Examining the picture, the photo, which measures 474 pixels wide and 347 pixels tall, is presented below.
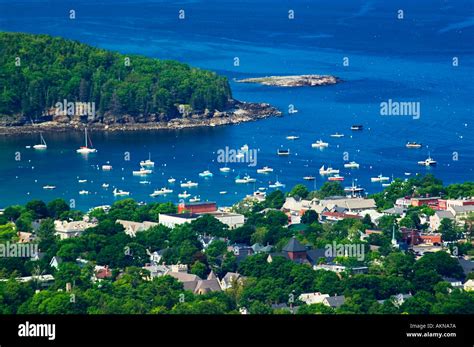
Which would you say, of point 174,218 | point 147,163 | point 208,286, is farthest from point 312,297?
point 147,163

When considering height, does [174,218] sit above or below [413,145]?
below

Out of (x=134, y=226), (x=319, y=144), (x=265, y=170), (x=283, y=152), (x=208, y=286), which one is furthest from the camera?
(x=319, y=144)

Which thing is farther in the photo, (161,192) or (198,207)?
(161,192)

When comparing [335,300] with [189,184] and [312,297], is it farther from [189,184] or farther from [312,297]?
[189,184]

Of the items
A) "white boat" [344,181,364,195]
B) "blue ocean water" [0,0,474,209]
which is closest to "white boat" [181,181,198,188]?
"blue ocean water" [0,0,474,209]

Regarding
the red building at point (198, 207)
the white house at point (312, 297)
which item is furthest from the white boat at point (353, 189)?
the white house at point (312, 297)

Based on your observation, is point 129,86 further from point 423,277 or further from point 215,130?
point 423,277
